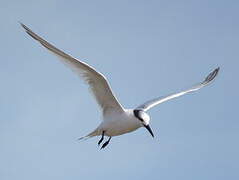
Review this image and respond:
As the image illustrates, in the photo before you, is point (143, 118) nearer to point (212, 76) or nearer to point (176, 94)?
point (176, 94)

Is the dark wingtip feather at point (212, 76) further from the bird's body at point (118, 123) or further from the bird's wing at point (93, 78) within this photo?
the bird's wing at point (93, 78)

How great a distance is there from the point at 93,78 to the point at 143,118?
1.56 meters

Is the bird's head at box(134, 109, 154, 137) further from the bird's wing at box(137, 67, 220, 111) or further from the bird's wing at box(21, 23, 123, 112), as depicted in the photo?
the bird's wing at box(137, 67, 220, 111)

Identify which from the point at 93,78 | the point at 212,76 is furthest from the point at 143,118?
the point at 212,76

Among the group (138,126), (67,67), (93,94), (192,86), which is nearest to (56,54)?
(67,67)

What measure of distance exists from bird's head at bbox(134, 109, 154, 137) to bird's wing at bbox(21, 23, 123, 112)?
15.1 inches

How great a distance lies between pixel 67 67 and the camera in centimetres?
1611

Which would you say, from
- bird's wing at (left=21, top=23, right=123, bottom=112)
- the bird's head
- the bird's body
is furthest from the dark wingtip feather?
bird's wing at (left=21, top=23, right=123, bottom=112)

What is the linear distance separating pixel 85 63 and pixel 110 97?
1.34 metres

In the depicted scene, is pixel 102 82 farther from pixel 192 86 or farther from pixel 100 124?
pixel 192 86

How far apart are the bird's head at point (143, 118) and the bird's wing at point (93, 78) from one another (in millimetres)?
385

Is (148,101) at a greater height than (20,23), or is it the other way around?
(20,23)

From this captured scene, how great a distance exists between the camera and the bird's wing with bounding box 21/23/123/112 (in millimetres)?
15586

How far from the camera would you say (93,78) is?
16688 millimetres
